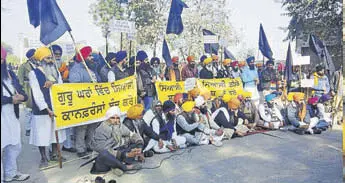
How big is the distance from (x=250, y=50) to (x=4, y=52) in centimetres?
4213

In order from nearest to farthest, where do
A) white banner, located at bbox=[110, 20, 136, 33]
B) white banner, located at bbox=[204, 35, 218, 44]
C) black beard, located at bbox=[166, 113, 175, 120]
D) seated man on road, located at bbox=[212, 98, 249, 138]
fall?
black beard, located at bbox=[166, 113, 175, 120], white banner, located at bbox=[110, 20, 136, 33], seated man on road, located at bbox=[212, 98, 249, 138], white banner, located at bbox=[204, 35, 218, 44]

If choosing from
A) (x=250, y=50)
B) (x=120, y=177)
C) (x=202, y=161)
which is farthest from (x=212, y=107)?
(x=250, y=50)

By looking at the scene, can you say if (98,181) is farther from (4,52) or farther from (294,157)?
(294,157)

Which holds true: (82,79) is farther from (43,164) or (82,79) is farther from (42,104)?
(43,164)

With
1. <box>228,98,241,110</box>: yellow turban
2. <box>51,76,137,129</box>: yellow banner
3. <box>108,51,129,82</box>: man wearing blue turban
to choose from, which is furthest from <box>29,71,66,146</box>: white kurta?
<box>228,98,241,110</box>: yellow turban

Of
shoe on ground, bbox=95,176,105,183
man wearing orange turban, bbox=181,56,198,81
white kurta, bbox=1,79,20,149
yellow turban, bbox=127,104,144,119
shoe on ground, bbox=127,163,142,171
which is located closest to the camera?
white kurta, bbox=1,79,20,149

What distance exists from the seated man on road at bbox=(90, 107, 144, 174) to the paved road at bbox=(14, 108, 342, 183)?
0.15 meters

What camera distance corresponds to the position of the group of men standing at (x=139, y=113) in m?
4.52

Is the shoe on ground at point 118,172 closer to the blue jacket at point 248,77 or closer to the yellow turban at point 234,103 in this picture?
the yellow turban at point 234,103

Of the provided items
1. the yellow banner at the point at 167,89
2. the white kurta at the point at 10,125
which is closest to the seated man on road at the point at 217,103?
the yellow banner at the point at 167,89

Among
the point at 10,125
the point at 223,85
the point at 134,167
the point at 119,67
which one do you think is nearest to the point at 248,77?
the point at 223,85

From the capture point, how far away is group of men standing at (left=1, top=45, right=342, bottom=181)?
452cm

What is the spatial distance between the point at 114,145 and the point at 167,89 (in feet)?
8.60

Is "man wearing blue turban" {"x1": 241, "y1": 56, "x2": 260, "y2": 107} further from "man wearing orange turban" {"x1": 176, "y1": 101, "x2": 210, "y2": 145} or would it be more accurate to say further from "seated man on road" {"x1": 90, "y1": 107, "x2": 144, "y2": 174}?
"seated man on road" {"x1": 90, "y1": 107, "x2": 144, "y2": 174}
